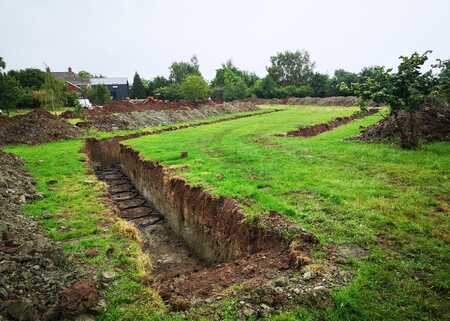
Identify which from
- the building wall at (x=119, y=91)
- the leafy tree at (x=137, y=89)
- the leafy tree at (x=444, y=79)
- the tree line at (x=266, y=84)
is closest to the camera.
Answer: the leafy tree at (x=444, y=79)

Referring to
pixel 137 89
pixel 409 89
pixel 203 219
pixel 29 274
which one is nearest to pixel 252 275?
pixel 29 274

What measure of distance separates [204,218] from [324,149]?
26.4 ft

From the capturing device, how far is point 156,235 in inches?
501

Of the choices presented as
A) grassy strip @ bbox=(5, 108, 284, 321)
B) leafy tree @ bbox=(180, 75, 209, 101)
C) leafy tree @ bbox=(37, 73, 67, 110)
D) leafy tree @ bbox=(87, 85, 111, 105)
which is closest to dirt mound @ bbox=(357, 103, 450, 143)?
grassy strip @ bbox=(5, 108, 284, 321)

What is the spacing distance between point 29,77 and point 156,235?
51078 mm

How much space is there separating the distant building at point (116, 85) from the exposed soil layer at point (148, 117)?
44.3 m

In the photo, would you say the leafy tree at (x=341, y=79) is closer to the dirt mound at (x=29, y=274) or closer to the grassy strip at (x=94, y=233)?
the grassy strip at (x=94, y=233)

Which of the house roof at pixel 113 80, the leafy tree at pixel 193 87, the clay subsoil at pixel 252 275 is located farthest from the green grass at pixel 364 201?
the house roof at pixel 113 80

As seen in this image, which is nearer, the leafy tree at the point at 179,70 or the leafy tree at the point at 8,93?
the leafy tree at the point at 8,93

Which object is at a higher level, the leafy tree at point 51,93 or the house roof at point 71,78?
the house roof at point 71,78

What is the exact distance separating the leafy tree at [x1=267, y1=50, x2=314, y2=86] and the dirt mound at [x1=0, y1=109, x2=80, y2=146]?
224ft

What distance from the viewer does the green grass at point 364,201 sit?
530cm

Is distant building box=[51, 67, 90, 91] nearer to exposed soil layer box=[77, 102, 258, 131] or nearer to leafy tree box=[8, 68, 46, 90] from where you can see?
leafy tree box=[8, 68, 46, 90]

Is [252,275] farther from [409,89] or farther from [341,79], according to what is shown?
[341,79]
